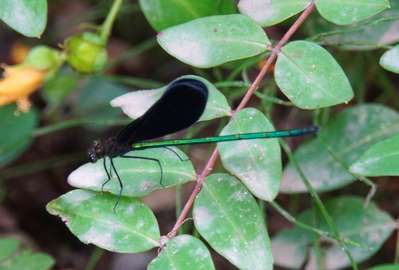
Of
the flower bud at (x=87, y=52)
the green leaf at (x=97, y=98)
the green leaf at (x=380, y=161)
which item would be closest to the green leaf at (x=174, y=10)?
the flower bud at (x=87, y=52)

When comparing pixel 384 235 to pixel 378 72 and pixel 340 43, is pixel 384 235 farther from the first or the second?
pixel 378 72

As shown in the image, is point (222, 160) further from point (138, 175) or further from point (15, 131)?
point (15, 131)

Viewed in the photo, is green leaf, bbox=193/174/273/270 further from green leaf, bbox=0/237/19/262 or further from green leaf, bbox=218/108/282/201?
green leaf, bbox=0/237/19/262

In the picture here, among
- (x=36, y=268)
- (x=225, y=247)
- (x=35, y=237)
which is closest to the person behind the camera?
(x=225, y=247)

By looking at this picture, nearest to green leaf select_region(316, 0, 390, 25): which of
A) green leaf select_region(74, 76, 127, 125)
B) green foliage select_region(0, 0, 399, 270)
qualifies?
green foliage select_region(0, 0, 399, 270)

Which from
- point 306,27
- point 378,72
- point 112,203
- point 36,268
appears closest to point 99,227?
point 112,203

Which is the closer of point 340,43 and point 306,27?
point 340,43

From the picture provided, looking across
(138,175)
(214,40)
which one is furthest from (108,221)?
(214,40)
